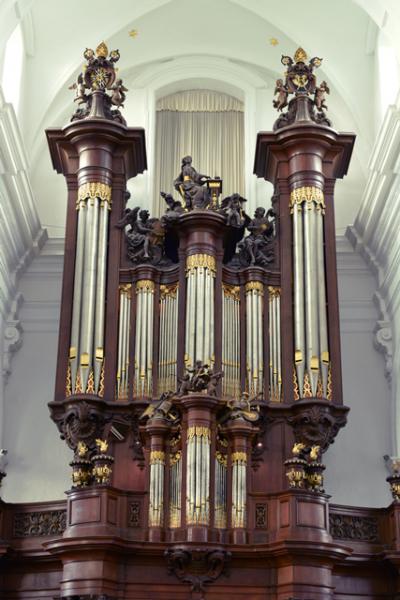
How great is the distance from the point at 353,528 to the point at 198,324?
371 cm

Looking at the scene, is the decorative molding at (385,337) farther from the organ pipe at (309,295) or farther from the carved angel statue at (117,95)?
the carved angel statue at (117,95)

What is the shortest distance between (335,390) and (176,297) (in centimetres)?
280

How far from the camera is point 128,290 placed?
60.9ft

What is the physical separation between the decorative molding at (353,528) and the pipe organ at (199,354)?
60cm

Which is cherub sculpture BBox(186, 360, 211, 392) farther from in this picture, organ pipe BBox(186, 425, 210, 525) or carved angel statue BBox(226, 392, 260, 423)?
organ pipe BBox(186, 425, 210, 525)

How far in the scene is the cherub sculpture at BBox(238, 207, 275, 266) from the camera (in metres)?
18.9

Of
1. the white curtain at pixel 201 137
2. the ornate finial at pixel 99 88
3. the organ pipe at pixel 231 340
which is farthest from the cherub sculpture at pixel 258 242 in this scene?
the white curtain at pixel 201 137

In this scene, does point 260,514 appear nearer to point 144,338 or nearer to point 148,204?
point 144,338

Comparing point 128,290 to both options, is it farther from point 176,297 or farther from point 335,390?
point 335,390

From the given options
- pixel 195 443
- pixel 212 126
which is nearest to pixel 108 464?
pixel 195 443

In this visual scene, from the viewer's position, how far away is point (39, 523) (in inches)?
657

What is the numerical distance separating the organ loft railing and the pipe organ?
23 mm

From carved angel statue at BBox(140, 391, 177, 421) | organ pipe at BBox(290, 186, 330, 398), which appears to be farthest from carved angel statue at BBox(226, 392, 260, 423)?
organ pipe at BBox(290, 186, 330, 398)

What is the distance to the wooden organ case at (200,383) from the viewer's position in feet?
51.9
